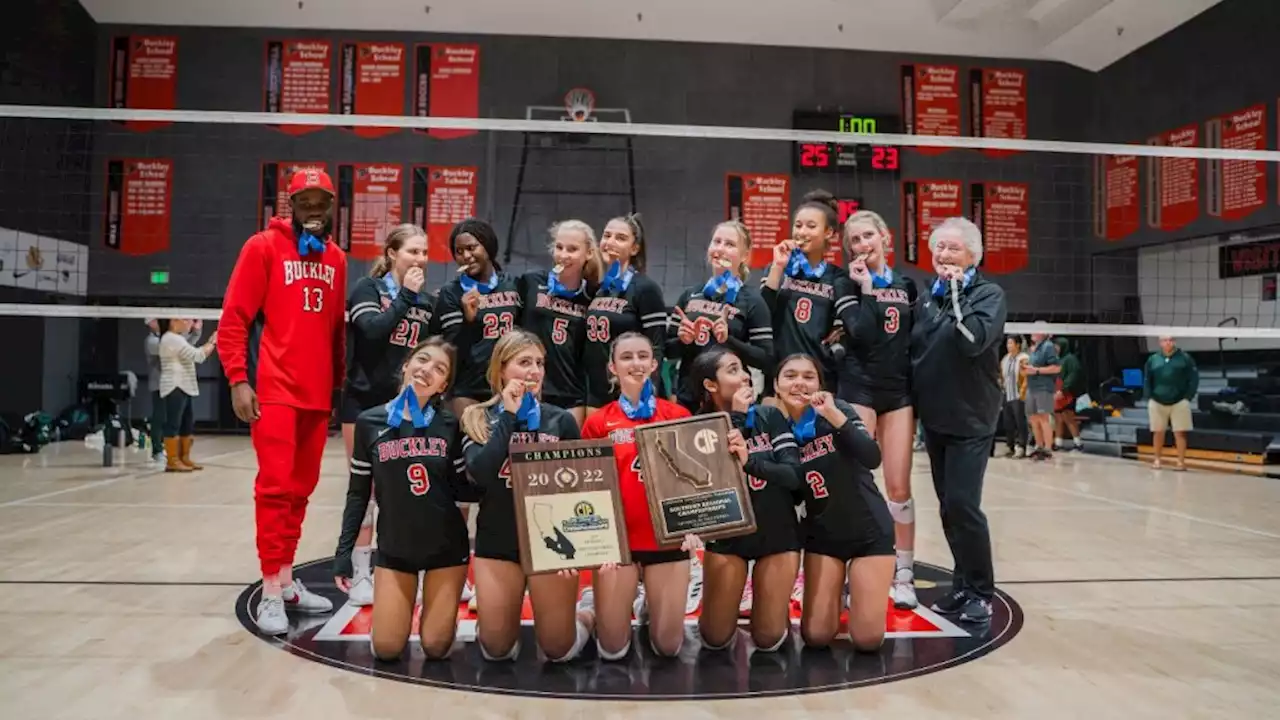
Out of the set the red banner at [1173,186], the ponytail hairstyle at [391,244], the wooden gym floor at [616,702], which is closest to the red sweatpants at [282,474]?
the wooden gym floor at [616,702]

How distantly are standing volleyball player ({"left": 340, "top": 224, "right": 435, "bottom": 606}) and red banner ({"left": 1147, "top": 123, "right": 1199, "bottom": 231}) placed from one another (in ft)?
32.6

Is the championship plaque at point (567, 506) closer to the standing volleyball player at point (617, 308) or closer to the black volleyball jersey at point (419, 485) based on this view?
the black volleyball jersey at point (419, 485)

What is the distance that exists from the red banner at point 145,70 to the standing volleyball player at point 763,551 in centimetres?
1040

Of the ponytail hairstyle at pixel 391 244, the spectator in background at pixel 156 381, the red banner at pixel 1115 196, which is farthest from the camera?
the red banner at pixel 1115 196

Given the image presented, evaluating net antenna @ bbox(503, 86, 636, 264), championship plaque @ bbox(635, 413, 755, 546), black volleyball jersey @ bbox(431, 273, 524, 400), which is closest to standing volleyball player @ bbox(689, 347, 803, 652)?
championship plaque @ bbox(635, 413, 755, 546)

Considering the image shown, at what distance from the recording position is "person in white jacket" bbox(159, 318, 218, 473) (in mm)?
8102

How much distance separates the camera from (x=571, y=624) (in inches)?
116

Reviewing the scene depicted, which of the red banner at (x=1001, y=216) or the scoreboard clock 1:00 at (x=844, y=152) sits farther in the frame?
the red banner at (x=1001, y=216)

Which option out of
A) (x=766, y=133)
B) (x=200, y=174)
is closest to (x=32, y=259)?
(x=200, y=174)

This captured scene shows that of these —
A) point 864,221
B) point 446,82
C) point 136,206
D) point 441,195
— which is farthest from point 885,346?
point 136,206

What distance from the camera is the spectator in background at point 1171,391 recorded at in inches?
368

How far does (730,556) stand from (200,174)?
33.4 feet

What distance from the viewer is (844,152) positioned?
10.6 m

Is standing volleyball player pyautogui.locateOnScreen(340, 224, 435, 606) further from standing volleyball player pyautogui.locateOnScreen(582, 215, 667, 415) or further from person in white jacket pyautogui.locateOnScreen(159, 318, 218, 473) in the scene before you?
person in white jacket pyautogui.locateOnScreen(159, 318, 218, 473)
